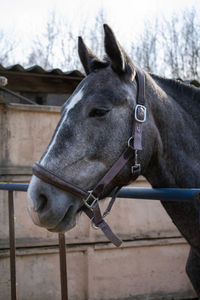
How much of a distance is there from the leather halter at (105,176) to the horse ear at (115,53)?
0.13 meters

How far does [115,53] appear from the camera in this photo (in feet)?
5.98

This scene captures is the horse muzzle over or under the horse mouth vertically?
over

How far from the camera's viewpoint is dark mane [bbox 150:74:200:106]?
2201 millimetres

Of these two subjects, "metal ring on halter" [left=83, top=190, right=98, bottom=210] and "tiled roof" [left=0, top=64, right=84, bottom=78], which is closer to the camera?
"metal ring on halter" [left=83, top=190, right=98, bottom=210]

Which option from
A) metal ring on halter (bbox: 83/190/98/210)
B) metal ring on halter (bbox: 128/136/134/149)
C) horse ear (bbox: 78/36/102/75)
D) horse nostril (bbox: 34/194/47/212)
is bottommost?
metal ring on halter (bbox: 83/190/98/210)

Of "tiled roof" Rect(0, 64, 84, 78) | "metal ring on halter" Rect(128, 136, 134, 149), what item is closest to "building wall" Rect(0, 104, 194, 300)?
"tiled roof" Rect(0, 64, 84, 78)

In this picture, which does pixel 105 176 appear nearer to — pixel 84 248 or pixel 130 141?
pixel 130 141

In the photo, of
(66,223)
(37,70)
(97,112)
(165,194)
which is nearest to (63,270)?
(66,223)

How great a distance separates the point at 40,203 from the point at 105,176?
0.36 m

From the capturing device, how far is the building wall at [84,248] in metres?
4.05

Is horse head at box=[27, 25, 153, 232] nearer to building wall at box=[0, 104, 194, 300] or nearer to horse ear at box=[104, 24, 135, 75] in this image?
horse ear at box=[104, 24, 135, 75]

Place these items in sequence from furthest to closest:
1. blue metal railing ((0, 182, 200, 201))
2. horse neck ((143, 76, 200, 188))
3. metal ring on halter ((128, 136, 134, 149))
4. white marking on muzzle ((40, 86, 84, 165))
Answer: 1. horse neck ((143, 76, 200, 188))
2. metal ring on halter ((128, 136, 134, 149))
3. white marking on muzzle ((40, 86, 84, 165))
4. blue metal railing ((0, 182, 200, 201))

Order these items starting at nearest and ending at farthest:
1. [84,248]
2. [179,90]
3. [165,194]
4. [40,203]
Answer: [40,203] → [165,194] → [179,90] → [84,248]

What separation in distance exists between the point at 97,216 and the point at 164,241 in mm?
3033
